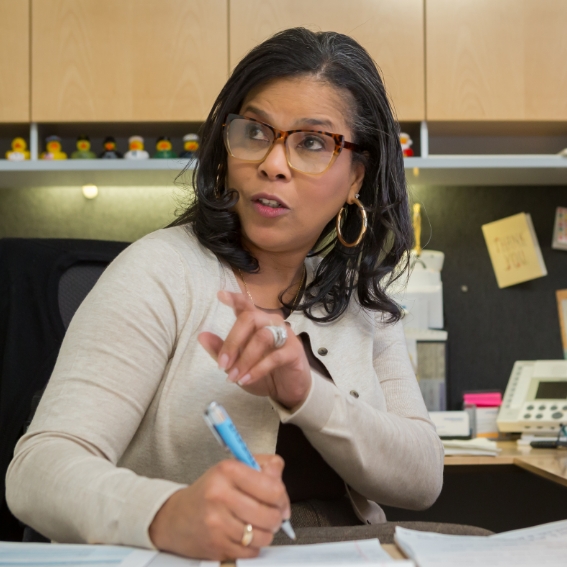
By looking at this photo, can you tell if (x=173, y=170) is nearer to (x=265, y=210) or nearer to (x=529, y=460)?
(x=265, y=210)

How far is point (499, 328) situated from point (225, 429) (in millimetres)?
1715

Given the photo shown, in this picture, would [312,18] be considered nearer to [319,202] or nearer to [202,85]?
[202,85]

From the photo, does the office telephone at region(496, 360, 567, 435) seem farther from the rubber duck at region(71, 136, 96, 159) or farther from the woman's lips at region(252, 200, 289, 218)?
the rubber duck at region(71, 136, 96, 159)

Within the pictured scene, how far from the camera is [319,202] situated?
108 centimetres

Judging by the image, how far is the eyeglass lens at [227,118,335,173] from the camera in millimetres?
1039

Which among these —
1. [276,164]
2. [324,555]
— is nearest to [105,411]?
[324,555]

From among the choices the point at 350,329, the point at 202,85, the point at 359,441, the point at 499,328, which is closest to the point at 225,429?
the point at 359,441

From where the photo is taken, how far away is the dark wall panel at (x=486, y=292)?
7.14 feet

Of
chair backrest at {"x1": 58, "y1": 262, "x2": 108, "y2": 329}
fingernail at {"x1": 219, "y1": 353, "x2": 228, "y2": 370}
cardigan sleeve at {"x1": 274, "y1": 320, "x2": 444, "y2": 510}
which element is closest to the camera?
fingernail at {"x1": 219, "y1": 353, "x2": 228, "y2": 370}

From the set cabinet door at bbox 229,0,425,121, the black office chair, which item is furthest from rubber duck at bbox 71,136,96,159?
the black office chair

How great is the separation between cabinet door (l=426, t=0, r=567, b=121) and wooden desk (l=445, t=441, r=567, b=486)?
0.83m

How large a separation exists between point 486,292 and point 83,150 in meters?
1.21

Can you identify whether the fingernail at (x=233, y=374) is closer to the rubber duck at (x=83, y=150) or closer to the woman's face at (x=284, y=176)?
the woman's face at (x=284, y=176)

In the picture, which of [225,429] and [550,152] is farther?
[550,152]
